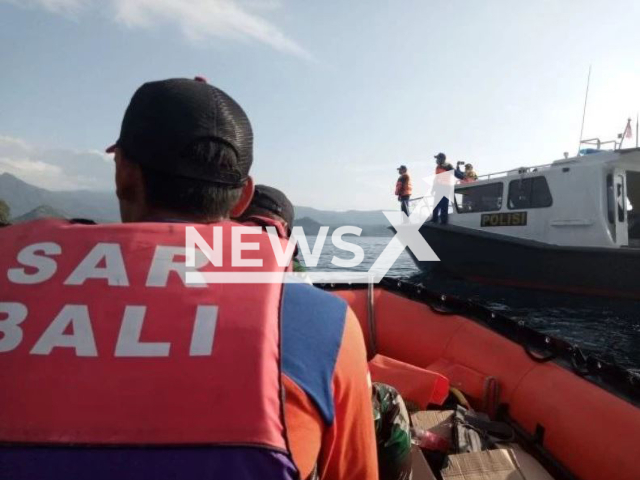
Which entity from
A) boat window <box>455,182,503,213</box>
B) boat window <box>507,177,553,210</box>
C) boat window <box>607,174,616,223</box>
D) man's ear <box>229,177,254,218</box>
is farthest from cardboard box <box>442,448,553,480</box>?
boat window <box>455,182,503,213</box>

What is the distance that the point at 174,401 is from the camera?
78 cm

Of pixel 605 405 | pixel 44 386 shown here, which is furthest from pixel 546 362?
pixel 44 386

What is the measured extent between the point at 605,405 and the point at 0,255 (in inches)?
114

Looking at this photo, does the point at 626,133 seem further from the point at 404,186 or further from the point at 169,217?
the point at 169,217

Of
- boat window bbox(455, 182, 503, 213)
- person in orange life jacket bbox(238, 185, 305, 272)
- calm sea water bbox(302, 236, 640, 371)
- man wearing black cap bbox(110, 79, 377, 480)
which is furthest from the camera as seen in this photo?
boat window bbox(455, 182, 503, 213)

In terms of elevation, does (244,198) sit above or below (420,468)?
above

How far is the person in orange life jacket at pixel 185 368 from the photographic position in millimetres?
743

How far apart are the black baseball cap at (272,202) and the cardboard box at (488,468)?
5.51 ft

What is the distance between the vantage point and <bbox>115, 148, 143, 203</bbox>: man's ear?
3.51 feet

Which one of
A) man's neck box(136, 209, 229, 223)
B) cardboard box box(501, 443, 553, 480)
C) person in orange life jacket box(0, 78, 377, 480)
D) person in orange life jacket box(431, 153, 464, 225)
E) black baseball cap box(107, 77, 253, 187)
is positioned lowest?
cardboard box box(501, 443, 553, 480)

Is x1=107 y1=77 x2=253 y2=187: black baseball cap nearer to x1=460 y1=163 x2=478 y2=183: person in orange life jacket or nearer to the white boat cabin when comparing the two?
the white boat cabin

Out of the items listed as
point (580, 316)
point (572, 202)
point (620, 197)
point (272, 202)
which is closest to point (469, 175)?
point (572, 202)

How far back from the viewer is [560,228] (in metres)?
9.76

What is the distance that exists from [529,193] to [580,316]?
3.38 metres
